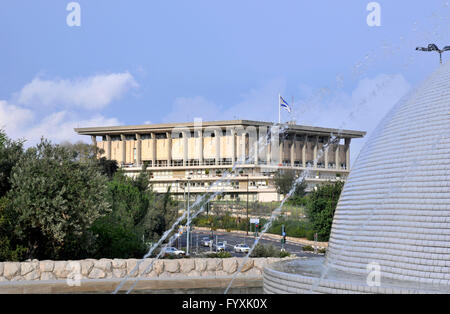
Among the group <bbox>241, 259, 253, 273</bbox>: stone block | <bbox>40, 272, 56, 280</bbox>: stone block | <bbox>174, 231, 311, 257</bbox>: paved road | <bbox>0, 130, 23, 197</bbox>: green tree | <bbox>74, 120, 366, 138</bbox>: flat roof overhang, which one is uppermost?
<bbox>74, 120, 366, 138</bbox>: flat roof overhang

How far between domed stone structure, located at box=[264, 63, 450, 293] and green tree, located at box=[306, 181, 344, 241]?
42.2m

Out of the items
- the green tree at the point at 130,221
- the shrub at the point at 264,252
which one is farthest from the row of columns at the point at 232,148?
the shrub at the point at 264,252

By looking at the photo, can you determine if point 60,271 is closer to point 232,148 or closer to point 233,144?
point 233,144

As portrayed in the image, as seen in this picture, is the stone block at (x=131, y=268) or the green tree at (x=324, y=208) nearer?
the stone block at (x=131, y=268)

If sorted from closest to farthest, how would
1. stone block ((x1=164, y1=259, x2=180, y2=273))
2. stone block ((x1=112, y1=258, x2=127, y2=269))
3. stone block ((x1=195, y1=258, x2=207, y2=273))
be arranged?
stone block ((x1=112, y1=258, x2=127, y2=269)) < stone block ((x1=164, y1=259, x2=180, y2=273)) < stone block ((x1=195, y1=258, x2=207, y2=273))

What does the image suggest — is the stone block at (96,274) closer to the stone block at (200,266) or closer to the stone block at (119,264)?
the stone block at (119,264)

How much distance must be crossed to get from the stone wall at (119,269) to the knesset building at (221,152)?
283 ft

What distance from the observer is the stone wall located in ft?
71.7

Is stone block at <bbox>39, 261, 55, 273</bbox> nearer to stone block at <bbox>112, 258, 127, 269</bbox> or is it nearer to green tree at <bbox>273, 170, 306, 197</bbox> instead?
stone block at <bbox>112, 258, 127, 269</bbox>

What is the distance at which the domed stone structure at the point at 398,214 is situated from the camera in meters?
11.8

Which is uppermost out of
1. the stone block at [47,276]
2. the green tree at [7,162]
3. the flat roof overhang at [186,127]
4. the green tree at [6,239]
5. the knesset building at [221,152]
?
the flat roof overhang at [186,127]

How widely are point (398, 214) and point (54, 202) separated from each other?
1703 centimetres

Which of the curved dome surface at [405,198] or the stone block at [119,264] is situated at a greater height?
the curved dome surface at [405,198]

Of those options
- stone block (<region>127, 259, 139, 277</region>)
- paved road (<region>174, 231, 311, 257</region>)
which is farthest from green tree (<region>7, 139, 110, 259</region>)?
paved road (<region>174, 231, 311, 257</region>)
